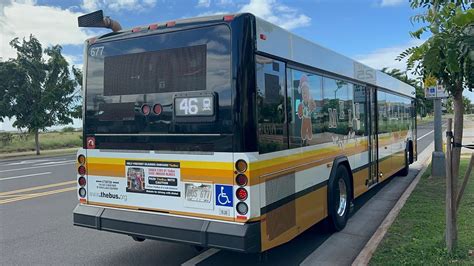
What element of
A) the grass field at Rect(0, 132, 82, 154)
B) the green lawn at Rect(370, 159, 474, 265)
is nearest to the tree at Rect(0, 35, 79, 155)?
the grass field at Rect(0, 132, 82, 154)

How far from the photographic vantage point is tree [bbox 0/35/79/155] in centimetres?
2517

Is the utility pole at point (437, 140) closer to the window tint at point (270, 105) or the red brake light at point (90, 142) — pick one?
the window tint at point (270, 105)

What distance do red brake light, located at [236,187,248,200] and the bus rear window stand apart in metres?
1.16

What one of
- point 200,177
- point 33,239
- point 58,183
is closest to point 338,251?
point 200,177

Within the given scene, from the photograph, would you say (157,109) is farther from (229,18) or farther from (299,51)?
(299,51)

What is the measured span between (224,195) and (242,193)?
21cm

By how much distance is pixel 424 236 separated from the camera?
5543mm

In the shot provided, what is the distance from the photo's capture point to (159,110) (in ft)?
15.5

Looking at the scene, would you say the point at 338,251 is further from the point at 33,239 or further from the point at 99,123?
the point at 33,239

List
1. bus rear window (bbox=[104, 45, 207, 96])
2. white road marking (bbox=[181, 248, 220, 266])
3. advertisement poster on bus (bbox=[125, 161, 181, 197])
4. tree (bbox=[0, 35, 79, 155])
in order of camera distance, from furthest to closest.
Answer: tree (bbox=[0, 35, 79, 155]) < white road marking (bbox=[181, 248, 220, 266]) < advertisement poster on bus (bbox=[125, 161, 181, 197]) < bus rear window (bbox=[104, 45, 207, 96])

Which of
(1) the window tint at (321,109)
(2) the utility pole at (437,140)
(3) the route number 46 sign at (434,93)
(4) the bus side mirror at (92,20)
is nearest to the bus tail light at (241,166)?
(1) the window tint at (321,109)

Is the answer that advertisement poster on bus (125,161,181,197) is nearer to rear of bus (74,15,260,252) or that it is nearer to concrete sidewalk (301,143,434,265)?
rear of bus (74,15,260,252)

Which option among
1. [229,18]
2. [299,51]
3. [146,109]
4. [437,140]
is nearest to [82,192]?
[146,109]

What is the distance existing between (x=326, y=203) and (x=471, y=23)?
3174 mm
